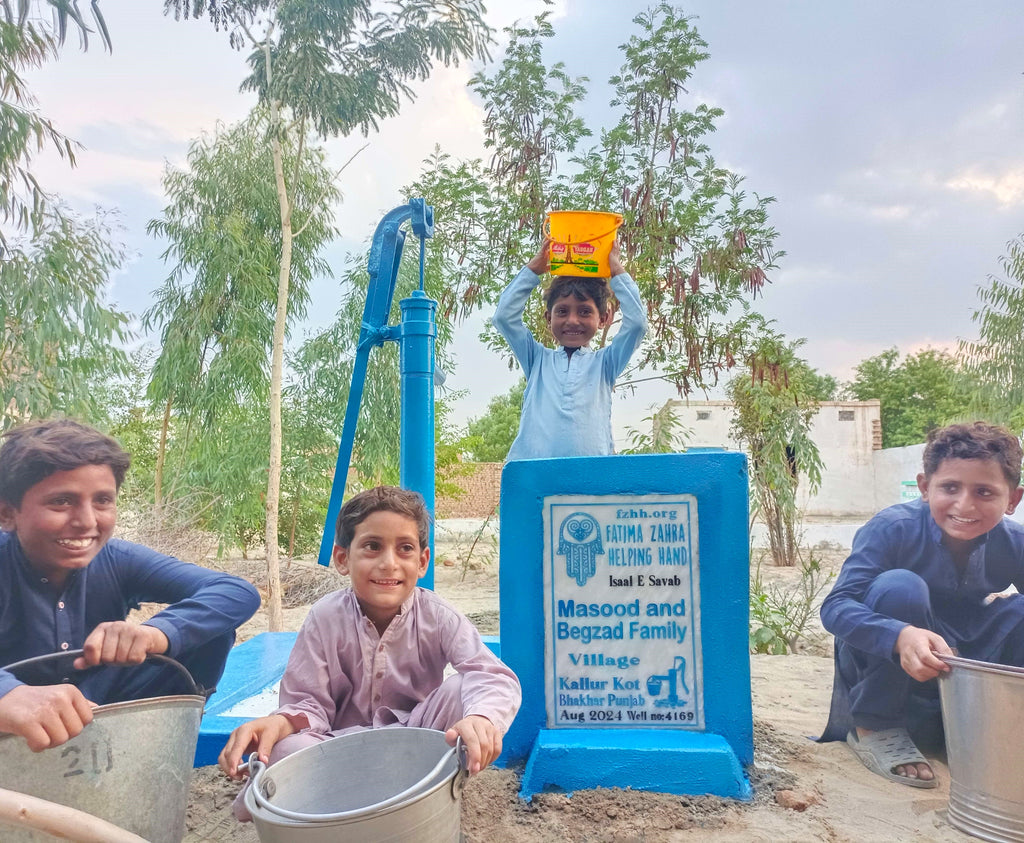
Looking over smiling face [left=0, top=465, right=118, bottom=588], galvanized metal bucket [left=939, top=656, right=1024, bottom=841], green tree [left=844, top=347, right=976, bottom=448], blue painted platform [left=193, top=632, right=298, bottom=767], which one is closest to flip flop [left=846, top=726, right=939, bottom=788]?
galvanized metal bucket [left=939, top=656, right=1024, bottom=841]

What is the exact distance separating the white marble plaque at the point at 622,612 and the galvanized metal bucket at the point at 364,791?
2.71 feet

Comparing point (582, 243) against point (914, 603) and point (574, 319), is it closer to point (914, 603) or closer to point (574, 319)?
point (574, 319)

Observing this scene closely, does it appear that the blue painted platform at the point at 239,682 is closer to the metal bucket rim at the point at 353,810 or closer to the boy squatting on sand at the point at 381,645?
the boy squatting on sand at the point at 381,645

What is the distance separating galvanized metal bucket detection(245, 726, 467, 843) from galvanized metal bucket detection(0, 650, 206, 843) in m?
0.29

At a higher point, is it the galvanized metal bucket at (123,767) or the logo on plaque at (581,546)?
the logo on plaque at (581,546)

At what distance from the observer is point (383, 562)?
196 centimetres

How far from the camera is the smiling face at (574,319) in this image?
324 cm

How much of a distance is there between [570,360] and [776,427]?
505 centimetres

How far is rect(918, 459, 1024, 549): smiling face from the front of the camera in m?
2.42

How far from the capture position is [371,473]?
847cm

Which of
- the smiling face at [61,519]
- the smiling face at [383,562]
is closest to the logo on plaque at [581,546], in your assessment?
the smiling face at [383,562]

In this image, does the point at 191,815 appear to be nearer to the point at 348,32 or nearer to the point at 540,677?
the point at 540,677

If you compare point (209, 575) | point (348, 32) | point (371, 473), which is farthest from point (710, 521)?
point (371, 473)

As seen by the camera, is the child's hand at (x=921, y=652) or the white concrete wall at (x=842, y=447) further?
the white concrete wall at (x=842, y=447)
